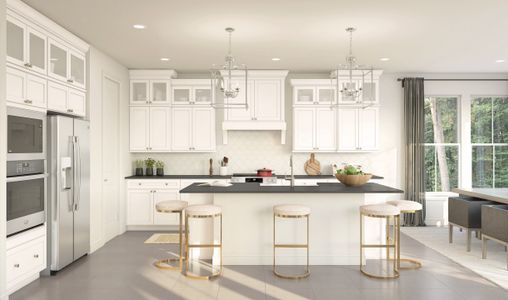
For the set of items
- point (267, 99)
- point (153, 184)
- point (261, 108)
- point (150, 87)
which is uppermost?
point (150, 87)

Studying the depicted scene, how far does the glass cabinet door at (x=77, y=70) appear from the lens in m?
4.97

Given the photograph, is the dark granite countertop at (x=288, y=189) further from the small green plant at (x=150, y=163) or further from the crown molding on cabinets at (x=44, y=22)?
the small green plant at (x=150, y=163)

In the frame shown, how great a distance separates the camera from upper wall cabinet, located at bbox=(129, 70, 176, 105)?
713cm

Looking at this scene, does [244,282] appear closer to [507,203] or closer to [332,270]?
[332,270]

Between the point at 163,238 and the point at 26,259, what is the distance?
97.9 inches

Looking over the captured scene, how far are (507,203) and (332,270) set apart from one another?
2.48 meters

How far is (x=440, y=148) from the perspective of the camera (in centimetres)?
762

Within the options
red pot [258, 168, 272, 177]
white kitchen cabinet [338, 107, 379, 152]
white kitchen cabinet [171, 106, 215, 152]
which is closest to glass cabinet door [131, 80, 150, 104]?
white kitchen cabinet [171, 106, 215, 152]

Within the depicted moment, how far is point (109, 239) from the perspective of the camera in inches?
245

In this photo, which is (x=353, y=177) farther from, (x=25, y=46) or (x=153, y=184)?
(x=25, y=46)

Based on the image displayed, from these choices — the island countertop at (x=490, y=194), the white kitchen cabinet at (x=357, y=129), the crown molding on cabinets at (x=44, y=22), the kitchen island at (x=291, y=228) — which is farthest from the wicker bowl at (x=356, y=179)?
the crown molding on cabinets at (x=44, y=22)

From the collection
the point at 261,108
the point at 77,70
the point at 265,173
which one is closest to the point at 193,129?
the point at 261,108

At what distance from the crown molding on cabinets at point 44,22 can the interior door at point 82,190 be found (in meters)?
1.01

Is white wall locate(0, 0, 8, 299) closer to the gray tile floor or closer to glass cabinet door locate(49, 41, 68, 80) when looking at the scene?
the gray tile floor
